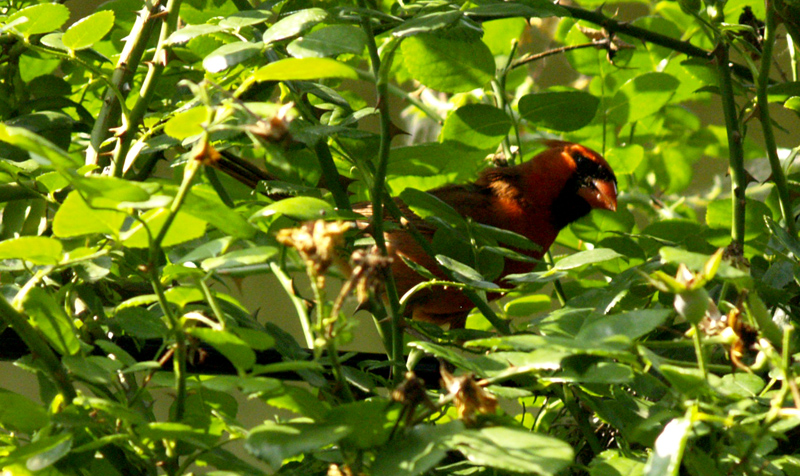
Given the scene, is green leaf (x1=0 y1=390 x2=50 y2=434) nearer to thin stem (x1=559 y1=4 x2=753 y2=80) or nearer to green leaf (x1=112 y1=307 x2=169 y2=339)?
green leaf (x1=112 y1=307 x2=169 y2=339)

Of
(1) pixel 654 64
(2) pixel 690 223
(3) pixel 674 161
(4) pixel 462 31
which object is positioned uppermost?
(4) pixel 462 31

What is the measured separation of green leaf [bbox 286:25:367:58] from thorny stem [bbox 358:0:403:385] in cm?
3

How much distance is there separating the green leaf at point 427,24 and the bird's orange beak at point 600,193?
1.27 meters

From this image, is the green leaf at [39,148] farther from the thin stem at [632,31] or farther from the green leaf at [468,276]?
the thin stem at [632,31]

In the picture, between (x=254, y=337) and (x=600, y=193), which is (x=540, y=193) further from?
(x=254, y=337)

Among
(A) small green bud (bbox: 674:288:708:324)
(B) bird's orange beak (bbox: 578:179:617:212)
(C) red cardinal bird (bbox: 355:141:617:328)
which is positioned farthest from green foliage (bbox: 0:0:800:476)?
(C) red cardinal bird (bbox: 355:141:617:328)

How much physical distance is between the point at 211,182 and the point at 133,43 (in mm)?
200

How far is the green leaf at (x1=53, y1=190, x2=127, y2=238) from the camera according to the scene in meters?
0.57

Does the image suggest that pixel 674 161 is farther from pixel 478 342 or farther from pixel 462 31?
pixel 478 342

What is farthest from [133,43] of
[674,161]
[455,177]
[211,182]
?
[674,161]

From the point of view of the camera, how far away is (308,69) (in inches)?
21.5

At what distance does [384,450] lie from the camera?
0.54 metres

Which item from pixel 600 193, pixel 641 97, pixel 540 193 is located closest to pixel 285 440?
pixel 641 97

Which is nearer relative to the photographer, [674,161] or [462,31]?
[462,31]
